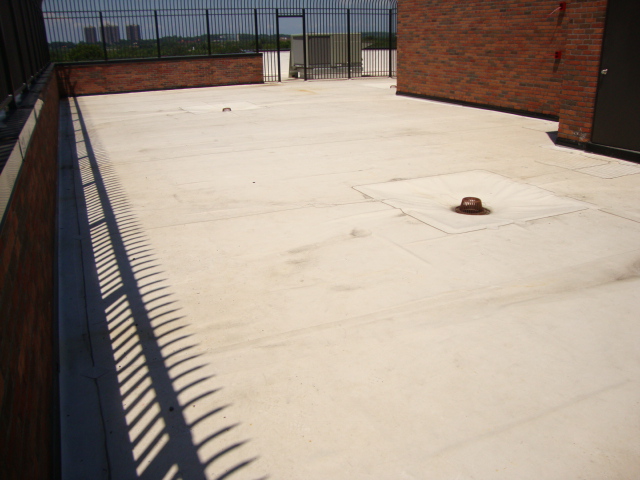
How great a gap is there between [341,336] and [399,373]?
547mm

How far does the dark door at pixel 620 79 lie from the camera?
8.23 metres

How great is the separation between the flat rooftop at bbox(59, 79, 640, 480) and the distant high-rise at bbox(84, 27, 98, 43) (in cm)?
1549

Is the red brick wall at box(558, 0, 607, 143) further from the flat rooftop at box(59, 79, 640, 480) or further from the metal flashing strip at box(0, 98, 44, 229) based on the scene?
the metal flashing strip at box(0, 98, 44, 229)

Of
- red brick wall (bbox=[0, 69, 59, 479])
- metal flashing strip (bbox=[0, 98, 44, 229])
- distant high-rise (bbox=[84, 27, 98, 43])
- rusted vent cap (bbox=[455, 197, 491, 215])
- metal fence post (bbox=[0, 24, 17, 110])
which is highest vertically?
distant high-rise (bbox=[84, 27, 98, 43])

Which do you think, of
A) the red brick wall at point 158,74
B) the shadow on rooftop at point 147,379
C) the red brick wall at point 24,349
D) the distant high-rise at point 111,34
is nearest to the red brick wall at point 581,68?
the shadow on rooftop at point 147,379

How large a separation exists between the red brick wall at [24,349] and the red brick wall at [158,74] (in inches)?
740

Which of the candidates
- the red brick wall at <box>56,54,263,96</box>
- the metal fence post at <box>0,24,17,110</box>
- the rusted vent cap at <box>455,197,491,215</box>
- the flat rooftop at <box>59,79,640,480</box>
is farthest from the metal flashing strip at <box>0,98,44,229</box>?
the red brick wall at <box>56,54,263,96</box>

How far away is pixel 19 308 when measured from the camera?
2564 millimetres

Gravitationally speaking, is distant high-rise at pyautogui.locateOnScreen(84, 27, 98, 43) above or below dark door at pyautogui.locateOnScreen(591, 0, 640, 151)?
above

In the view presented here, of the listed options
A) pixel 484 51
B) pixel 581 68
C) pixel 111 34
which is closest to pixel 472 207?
pixel 581 68

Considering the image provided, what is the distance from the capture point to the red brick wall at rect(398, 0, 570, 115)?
40.1 feet

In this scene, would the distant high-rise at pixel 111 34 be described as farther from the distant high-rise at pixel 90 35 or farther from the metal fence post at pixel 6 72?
the metal fence post at pixel 6 72

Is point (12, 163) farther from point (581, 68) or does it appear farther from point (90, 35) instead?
point (90, 35)

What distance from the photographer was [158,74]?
71.8 ft
